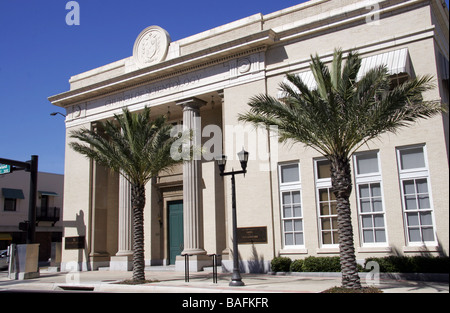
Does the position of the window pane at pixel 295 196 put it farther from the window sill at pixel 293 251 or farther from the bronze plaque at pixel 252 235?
the window sill at pixel 293 251

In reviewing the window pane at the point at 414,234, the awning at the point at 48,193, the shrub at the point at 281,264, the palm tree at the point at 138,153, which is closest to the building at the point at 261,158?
the window pane at the point at 414,234

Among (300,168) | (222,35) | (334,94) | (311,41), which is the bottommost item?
(300,168)

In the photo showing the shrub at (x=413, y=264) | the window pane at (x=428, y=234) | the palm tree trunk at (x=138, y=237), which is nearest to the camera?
the shrub at (x=413, y=264)

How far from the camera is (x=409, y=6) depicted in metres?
18.2

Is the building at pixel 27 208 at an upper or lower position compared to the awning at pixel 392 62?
lower

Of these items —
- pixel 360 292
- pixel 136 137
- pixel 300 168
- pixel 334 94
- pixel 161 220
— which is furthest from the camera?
pixel 161 220

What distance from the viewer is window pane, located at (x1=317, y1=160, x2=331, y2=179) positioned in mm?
19281

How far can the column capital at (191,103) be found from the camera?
923 inches

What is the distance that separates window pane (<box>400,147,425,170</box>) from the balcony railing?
3495cm

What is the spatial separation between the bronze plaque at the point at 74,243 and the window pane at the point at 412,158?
17.9m

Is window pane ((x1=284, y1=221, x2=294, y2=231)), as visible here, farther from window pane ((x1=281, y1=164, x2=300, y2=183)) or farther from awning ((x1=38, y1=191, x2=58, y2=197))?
awning ((x1=38, y1=191, x2=58, y2=197))
